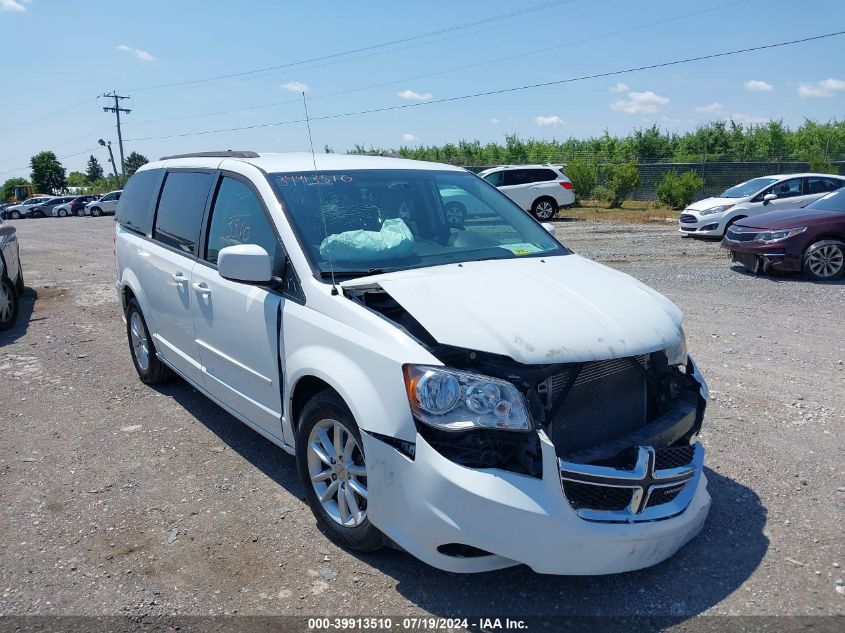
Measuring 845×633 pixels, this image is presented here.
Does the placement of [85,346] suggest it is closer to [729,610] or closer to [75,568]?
[75,568]

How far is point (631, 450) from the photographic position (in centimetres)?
289

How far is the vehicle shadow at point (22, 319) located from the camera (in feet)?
26.5

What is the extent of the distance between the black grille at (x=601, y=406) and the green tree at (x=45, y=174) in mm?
114126

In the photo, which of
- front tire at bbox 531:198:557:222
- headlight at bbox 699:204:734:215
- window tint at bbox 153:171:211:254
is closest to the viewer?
window tint at bbox 153:171:211:254

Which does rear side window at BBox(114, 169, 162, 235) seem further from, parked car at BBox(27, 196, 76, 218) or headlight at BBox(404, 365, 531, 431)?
parked car at BBox(27, 196, 76, 218)

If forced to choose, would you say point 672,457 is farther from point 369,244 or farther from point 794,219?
point 794,219

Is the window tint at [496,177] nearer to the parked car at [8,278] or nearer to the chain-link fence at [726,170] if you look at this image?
the chain-link fence at [726,170]

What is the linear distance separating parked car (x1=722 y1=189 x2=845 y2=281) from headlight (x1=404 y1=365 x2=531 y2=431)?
9410 millimetres

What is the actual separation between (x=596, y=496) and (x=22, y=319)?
885cm

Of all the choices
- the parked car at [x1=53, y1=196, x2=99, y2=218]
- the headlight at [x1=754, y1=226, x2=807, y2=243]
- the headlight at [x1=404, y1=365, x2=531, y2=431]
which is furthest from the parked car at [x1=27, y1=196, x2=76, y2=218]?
the headlight at [x1=404, y1=365, x2=531, y2=431]

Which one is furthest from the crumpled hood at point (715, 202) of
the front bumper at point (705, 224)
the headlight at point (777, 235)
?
the headlight at point (777, 235)

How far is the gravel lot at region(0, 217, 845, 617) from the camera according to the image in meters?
2.99

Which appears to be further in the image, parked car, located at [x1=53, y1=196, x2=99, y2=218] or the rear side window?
parked car, located at [x1=53, y1=196, x2=99, y2=218]

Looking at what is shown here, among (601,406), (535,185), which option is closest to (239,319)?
(601,406)
